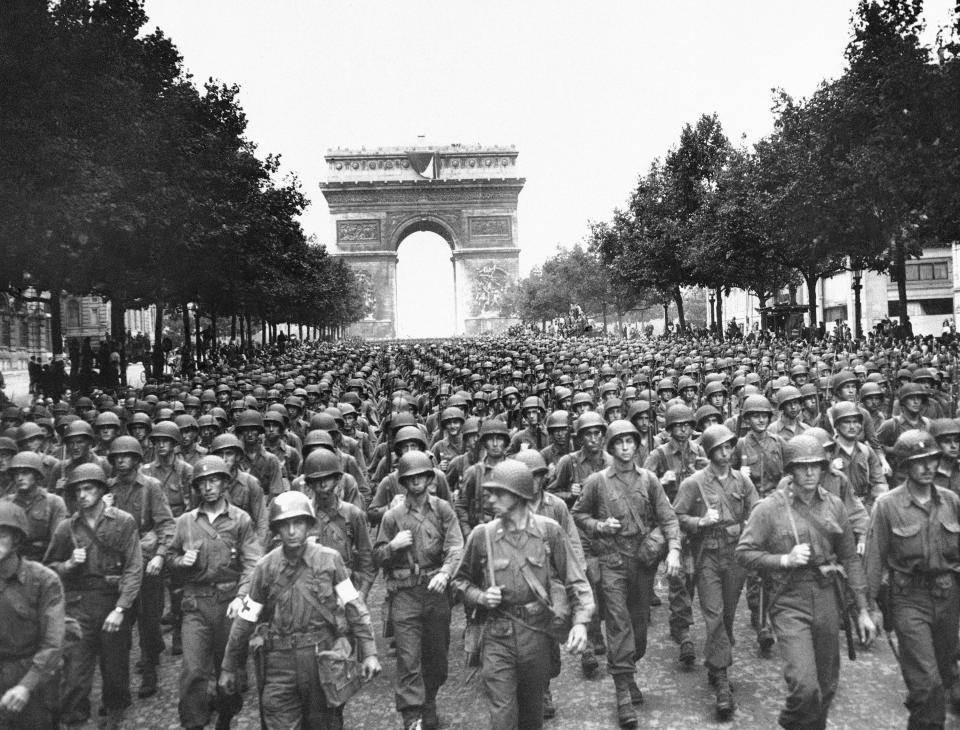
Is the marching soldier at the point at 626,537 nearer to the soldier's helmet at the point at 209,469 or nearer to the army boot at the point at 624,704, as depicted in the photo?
the army boot at the point at 624,704

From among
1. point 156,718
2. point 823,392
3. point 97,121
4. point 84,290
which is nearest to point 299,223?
point 84,290

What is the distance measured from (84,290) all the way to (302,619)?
76.2ft

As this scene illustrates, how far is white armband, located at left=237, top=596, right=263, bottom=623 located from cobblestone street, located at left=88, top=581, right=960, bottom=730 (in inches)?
78.1

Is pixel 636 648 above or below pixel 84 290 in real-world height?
below

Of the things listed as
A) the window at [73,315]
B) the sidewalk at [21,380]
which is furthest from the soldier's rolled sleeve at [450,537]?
the window at [73,315]

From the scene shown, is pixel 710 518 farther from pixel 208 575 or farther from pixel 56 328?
pixel 56 328

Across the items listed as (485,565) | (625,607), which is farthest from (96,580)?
(625,607)

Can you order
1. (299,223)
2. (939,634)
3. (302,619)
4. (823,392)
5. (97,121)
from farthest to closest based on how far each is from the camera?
(299,223), (97,121), (823,392), (939,634), (302,619)

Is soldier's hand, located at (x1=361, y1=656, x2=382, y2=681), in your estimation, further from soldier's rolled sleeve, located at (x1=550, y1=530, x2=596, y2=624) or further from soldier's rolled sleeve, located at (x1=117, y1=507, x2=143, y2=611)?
soldier's rolled sleeve, located at (x1=117, y1=507, x2=143, y2=611)

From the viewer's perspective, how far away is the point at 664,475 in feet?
29.1

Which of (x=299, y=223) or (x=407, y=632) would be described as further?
(x=299, y=223)

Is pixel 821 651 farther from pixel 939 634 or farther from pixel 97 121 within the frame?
pixel 97 121

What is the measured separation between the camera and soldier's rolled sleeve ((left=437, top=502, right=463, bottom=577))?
6387 millimetres

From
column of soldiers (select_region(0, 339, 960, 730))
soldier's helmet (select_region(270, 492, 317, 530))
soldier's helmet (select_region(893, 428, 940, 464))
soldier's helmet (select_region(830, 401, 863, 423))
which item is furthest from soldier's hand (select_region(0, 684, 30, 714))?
soldier's helmet (select_region(830, 401, 863, 423))
